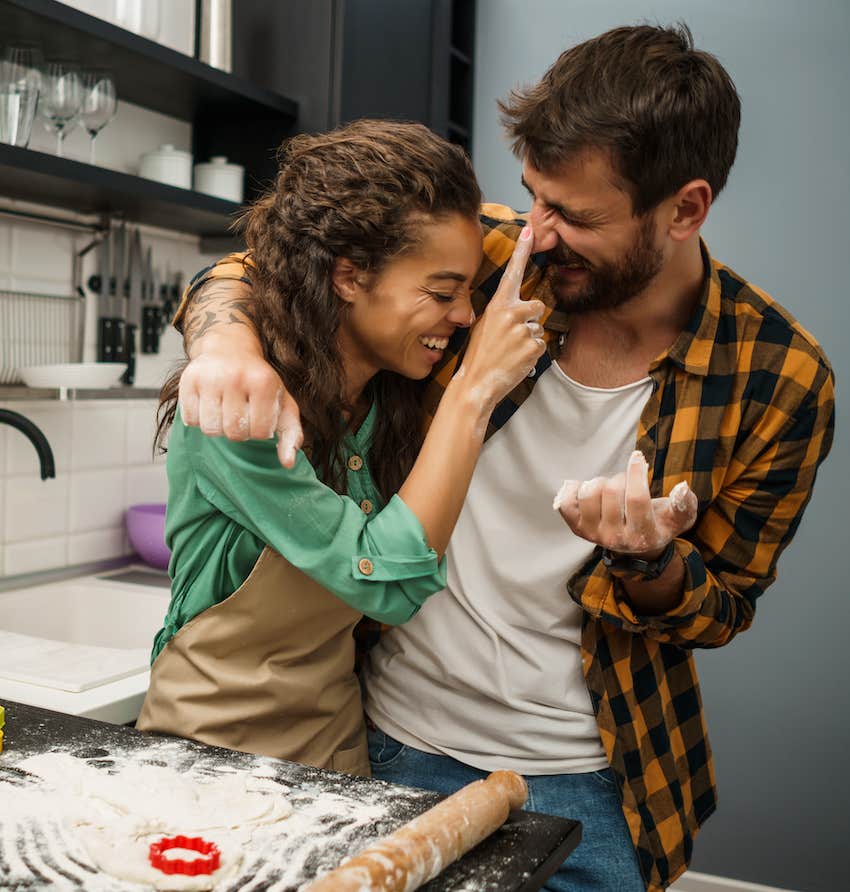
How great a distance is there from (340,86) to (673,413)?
1.26 meters

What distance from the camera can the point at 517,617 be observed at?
130 cm

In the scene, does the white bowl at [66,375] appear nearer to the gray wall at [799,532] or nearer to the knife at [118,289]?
the knife at [118,289]

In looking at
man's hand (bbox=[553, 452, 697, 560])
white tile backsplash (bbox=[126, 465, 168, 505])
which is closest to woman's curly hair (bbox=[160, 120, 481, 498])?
man's hand (bbox=[553, 452, 697, 560])

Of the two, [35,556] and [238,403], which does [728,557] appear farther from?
[35,556]

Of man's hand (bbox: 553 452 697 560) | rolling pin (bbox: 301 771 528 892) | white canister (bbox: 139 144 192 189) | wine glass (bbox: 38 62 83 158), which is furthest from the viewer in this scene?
white canister (bbox: 139 144 192 189)

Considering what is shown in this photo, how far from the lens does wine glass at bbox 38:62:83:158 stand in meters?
1.84

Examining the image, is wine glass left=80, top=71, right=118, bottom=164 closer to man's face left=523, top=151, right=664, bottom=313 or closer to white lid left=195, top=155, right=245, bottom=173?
white lid left=195, top=155, right=245, bottom=173

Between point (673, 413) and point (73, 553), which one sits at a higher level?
point (673, 413)

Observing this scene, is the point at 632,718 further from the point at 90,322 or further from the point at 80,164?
the point at 90,322

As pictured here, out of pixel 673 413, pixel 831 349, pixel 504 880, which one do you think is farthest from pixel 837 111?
pixel 504 880

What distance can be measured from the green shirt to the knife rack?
0.98m

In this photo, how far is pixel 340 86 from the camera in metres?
2.20

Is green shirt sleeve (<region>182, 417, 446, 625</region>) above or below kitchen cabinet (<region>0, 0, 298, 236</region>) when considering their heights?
below

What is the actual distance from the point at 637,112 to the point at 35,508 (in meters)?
1.42
